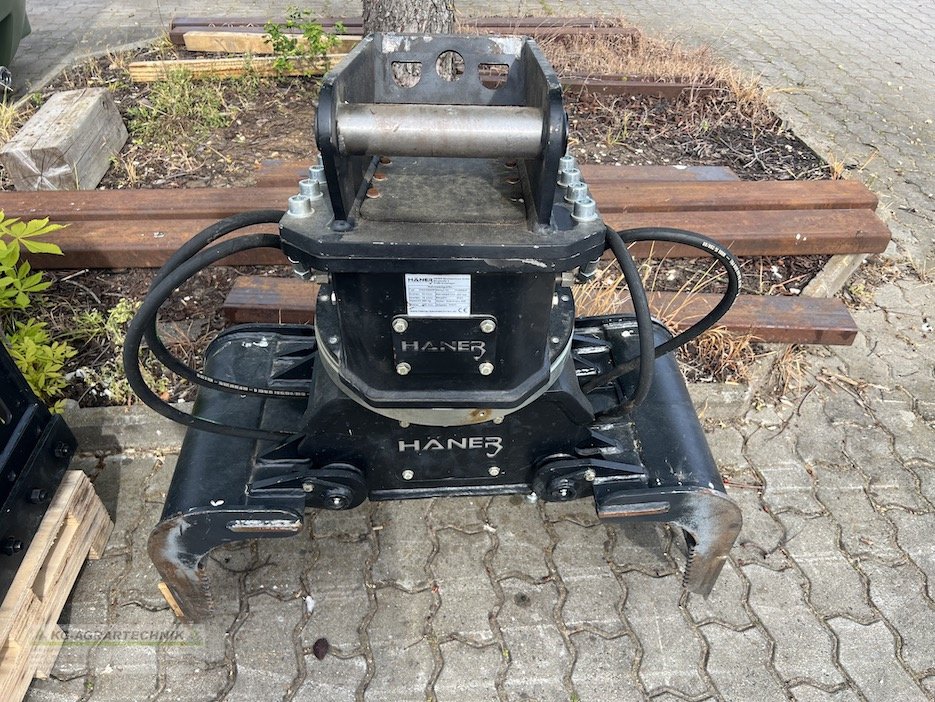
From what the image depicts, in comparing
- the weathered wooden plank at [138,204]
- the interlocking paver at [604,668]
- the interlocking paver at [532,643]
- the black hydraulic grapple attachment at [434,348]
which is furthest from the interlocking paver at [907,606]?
the weathered wooden plank at [138,204]

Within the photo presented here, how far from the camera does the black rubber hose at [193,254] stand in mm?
1261

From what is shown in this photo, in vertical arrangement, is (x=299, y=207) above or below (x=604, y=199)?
above

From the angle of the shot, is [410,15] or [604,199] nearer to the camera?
[604,199]

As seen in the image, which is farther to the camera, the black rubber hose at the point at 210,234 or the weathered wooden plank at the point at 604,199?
the weathered wooden plank at the point at 604,199

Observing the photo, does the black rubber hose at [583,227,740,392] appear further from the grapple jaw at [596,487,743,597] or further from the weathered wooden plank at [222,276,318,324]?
the weathered wooden plank at [222,276,318,324]

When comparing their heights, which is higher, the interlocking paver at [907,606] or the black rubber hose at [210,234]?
the black rubber hose at [210,234]

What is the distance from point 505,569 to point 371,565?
0.39 m

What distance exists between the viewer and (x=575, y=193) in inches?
45.9

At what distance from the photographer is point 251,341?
1816mm

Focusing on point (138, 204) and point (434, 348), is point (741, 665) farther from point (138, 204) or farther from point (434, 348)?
point (138, 204)

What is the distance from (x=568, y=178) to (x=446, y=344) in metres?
0.40

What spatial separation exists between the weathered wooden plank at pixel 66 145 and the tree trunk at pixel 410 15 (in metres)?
1.49

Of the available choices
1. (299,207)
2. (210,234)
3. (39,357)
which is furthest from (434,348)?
(39,357)

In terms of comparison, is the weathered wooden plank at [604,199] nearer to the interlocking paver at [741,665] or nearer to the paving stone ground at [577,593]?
the paving stone ground at [577,593]
